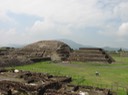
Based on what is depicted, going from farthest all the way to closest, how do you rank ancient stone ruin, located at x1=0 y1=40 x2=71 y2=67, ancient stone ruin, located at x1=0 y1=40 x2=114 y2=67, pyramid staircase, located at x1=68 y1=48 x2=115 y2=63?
ancient stone ruin, located at x1=0 y1=40 x2=71 y2=67, pyramid staircase, located at x1=68 y1=48 x2=115 y2=63, ancient stone ruin, located at x1=0 y1=40 x2=114 y2=67

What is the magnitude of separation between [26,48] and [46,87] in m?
53.7

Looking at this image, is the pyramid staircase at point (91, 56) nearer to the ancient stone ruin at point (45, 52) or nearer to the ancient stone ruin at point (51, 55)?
the ancient stone ruin at point (51, 55)

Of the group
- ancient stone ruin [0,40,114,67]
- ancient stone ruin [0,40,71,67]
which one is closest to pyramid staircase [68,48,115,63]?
ancient stone ruin [0,40,114,67]

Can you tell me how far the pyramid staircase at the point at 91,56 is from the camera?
207ft

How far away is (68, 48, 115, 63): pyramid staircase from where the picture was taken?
63.0m

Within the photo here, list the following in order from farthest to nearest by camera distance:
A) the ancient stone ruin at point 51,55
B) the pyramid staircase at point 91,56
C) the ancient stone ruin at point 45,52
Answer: the ancient stone ruin at point 45,52 < the pyramid staircase at point 91,56 < the ancient stone ruin at point 51,55

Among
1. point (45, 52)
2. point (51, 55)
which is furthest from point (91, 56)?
point (45, 52)

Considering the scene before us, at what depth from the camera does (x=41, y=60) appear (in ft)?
208

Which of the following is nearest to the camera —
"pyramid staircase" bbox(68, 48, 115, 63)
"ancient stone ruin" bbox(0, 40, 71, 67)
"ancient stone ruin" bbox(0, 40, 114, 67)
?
"ancient stone ruin" bbox(0, 40, 114, 67)

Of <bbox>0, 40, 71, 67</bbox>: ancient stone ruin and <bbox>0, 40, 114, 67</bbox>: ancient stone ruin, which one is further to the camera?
<bbox>0, 40, 71, 67</bbox>: ancient stone ruin

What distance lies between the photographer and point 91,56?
214 feet

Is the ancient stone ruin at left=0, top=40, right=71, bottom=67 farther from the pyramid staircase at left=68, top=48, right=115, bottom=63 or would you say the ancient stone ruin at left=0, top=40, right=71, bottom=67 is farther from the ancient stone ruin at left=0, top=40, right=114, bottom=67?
the pyramid staircase at left=68, top=48, right=115, bottom=63

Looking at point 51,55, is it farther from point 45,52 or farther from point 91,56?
point 91,56

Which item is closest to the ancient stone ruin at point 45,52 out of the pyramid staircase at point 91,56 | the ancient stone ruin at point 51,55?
Answer: the ancient stone ruin at point 51,55
